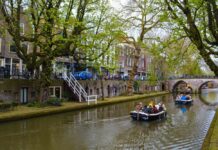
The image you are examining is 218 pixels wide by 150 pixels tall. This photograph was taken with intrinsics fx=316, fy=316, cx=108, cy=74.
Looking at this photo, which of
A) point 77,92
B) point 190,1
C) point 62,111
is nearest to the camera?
point 190,1

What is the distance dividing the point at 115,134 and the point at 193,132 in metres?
4.93

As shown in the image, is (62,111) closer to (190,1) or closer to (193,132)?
(193,132)

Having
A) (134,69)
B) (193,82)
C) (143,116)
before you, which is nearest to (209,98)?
(193,82)

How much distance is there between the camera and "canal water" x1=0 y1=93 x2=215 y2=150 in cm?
1530

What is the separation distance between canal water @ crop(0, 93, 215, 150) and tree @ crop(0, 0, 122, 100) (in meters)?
5.63

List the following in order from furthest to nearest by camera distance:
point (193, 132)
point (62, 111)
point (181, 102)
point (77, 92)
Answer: point (181, 102), point (77, 92), point (62, 111), point (193, 132)

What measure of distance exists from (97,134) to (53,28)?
486 inches

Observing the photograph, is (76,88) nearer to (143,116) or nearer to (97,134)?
(143,116)

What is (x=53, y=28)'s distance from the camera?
88.8 ft

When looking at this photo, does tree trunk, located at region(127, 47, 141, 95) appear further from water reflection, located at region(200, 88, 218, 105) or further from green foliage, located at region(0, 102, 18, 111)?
green foliage, located at region(0, 102, 18, 111)

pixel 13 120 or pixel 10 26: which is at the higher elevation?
pixel 10 26

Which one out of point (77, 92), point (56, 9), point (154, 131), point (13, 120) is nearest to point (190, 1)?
point (154, 131)

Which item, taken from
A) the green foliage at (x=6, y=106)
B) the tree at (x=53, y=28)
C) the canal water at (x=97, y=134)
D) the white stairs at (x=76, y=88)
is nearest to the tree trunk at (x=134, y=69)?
the white stairs at (x=76, y=88)

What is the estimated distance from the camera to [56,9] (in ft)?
83.7
